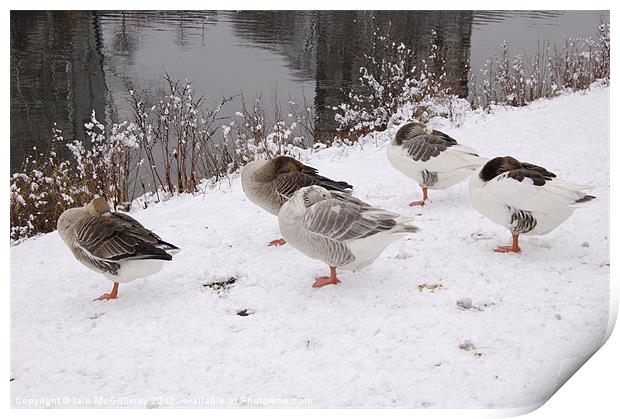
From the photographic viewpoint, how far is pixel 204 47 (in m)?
4.67

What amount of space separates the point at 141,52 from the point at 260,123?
2710mm

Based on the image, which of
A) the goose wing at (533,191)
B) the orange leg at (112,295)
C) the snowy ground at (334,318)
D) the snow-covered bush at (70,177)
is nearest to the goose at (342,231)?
the snowy ground at (334,318)

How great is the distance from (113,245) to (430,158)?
120 inches

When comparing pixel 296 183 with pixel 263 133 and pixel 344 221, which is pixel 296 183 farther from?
pixel 263 133

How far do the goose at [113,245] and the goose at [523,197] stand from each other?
2454mm

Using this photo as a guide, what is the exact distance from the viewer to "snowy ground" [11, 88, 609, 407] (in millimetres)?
3305

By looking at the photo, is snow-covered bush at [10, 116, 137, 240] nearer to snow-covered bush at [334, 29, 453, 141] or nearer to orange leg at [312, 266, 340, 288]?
orange leg at [312, 266, 340, 288]

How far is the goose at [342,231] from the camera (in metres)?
4.10

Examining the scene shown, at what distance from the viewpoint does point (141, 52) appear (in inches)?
191

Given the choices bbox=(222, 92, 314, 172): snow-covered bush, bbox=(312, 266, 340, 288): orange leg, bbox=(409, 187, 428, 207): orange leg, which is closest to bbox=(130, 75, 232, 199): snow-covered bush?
bbox=(222, 92, 314, 172): snow-covered bush

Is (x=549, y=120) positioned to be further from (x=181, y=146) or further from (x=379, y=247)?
(x=181, y=146)

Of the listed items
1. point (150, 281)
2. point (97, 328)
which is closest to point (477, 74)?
point (150, 281)

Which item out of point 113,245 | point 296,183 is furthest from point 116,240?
point 296,183

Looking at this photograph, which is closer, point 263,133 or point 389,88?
point 263,133
